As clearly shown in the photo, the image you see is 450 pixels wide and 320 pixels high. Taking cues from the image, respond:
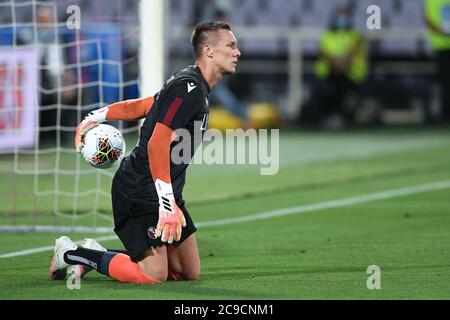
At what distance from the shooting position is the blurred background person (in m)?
23.9

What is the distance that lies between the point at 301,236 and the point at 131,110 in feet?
8.59

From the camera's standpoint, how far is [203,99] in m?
7.18

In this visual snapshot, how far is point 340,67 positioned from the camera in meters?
24.4

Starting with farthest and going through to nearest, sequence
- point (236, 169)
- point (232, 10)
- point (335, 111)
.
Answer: point (232, 10)
point (335, 111)
point (236, 169)

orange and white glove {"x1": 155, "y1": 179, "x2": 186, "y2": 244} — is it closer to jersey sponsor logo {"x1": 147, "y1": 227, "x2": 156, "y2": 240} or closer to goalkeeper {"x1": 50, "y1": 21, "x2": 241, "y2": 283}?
goalkeeper {"x1": 50, "y1": 21, "x2": 241, "y2": 283}

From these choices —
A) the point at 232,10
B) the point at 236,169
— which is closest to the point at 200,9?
the point at 232,10

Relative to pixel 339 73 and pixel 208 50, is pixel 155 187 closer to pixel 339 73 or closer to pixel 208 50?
pixel 208 50

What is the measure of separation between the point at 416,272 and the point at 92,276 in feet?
6.85

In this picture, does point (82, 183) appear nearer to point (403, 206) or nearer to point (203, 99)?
point (403, 206)

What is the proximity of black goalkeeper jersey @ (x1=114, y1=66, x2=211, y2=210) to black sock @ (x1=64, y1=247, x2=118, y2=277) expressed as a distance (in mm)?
401

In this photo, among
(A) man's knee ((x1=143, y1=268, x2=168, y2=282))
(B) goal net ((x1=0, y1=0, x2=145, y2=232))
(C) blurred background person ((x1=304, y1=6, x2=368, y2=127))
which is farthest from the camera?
(C) blurred background person ((x1=304, y1=6, x2=368, y2=127))

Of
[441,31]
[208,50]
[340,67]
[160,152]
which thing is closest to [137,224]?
[160,152]

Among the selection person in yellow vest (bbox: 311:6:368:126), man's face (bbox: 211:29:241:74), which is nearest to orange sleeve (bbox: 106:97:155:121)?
man's face (bbox: 211:29:241:74)

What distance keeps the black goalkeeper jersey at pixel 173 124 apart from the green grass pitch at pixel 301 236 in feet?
1.99
